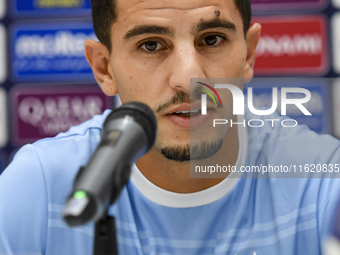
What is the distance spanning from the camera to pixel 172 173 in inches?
44.5

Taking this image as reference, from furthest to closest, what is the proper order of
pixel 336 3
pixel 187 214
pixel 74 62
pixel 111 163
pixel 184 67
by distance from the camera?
pixel 74 62 < pixel 336 3 < pixel 187 214 < pixel 184 67 < pixel 111 163

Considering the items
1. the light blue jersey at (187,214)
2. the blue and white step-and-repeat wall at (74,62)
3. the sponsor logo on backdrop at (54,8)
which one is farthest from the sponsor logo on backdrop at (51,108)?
the light blue jersey at (187,214)

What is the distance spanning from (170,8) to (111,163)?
62 centimetres

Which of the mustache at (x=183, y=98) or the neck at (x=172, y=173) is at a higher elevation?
the mustache at (x=183, y=98)

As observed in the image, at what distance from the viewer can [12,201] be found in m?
1.09

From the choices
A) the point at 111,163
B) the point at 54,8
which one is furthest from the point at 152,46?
the point at 54,8

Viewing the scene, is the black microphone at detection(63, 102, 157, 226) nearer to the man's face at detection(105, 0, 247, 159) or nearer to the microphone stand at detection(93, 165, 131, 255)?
the microphone stand at detection(93, 165, 131, 255)

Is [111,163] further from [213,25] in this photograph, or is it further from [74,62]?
[74,62]

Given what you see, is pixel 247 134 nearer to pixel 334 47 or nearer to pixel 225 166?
pixel 225 166

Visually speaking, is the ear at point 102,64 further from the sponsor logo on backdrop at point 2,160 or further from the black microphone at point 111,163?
the sponsor logo on backdrop at point 2,160

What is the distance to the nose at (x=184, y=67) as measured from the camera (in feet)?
2.98

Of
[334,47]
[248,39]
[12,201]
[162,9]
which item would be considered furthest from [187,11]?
[334,47]

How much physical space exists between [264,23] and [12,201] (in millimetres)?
1497

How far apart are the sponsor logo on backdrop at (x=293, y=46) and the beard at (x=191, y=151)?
3.45 feet
